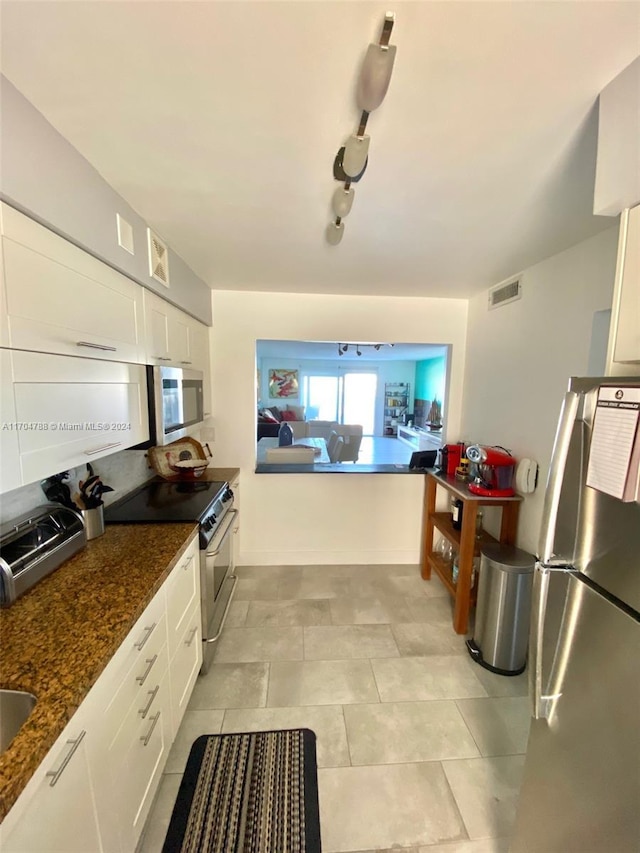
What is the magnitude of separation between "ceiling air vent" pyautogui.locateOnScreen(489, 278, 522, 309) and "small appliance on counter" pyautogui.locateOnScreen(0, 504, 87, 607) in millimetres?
2752

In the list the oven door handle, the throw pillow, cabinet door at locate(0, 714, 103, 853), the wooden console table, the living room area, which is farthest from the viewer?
the throw pillow

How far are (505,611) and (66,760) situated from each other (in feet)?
6.65

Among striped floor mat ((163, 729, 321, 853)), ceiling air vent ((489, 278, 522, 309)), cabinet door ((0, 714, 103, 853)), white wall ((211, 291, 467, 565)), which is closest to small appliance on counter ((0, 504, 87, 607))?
cabinet door ((0, 714, 103, 853))

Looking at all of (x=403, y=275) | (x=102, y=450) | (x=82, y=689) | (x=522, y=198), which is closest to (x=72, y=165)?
(x=102, y=450)

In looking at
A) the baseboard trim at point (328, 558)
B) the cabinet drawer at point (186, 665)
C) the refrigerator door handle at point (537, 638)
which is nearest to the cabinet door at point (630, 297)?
the refrigerator door handle at point (537, 638)

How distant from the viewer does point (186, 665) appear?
1604 mm

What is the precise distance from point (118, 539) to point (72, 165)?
144cm

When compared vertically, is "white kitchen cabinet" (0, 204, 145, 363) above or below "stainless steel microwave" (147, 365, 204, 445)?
above

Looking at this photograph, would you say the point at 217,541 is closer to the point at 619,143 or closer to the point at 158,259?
the point at 158,259

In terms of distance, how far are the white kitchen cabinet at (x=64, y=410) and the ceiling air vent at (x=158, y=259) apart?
0.53 meters

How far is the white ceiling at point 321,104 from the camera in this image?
28.0 inches

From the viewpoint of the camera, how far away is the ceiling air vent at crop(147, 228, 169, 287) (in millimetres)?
1659

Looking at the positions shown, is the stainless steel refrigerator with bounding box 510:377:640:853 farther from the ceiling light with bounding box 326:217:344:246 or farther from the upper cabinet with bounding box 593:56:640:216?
the ceiling light with bounding box 326:217:344:246

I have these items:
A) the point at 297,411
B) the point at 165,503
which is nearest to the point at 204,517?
the point at 165,503
